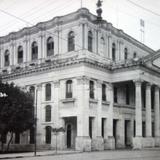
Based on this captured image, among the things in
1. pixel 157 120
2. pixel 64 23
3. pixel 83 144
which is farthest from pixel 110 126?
pixel 64 23

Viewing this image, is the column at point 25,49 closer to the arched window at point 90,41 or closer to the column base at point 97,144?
the arched window at point 90,41

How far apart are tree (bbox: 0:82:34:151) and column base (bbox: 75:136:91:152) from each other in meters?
5.83

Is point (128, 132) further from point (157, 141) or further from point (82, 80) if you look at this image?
point (82, 80)

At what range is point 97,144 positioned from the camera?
46.9 meters

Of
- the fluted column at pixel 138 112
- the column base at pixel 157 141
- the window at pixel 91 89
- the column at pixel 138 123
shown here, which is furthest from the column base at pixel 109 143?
the column base at pixel 157 141

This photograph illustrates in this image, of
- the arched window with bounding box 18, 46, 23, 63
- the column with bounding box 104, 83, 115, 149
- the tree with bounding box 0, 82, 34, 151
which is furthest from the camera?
the arched window with bounding box 18, 46, 23, 63

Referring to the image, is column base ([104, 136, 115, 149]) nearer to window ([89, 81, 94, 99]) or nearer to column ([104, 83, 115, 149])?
column ([104, 83, 115, 149])

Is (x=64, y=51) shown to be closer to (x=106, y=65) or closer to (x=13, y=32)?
(x=106, y=65)

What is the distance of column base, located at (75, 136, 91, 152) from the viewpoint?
4434cm

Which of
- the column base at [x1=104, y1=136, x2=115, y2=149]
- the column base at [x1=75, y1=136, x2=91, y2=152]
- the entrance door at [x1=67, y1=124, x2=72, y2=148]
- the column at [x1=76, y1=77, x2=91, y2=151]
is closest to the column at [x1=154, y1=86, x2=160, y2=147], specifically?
the column base at [x1=104, y1=136, x2=115, y2=149]

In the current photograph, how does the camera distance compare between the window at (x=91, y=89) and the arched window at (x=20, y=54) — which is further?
the arched window at (x=20, y=54)

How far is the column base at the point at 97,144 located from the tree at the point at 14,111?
774 cm

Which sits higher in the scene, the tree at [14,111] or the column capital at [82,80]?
the column capital at [82,80]

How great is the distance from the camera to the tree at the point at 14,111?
4284 cm
